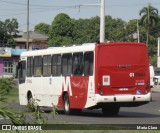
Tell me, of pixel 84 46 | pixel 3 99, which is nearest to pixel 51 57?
pixel 84 46

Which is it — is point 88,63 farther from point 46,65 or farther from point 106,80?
point 46,65

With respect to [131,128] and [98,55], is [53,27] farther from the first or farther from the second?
[131,128]

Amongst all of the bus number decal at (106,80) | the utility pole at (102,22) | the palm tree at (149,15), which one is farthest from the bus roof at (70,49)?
the palm tree at (149,15)

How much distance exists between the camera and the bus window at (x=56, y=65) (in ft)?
82.4

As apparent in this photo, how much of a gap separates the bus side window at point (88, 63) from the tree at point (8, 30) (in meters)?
86.6

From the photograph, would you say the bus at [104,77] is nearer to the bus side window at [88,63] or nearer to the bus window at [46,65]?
the bus side window at [88,63]

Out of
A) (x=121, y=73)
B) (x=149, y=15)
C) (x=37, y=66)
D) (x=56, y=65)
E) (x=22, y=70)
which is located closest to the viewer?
(x=121, y=73)

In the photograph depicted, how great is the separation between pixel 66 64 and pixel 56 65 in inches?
37.2

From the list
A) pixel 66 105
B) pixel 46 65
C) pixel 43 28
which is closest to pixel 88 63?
pixel 66 105

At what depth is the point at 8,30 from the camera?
115m

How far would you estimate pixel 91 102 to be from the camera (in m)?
22.4

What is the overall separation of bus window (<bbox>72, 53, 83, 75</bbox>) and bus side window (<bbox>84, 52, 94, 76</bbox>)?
32 cm

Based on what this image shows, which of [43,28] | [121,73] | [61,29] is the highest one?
[43,28]

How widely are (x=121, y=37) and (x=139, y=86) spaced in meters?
101
